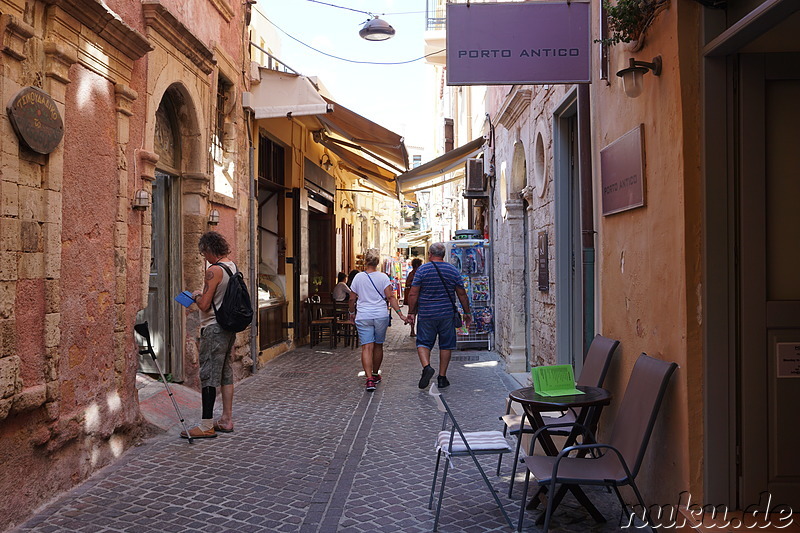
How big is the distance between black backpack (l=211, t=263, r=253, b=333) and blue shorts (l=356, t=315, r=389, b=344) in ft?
8.87

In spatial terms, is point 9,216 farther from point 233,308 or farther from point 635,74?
point 635,74

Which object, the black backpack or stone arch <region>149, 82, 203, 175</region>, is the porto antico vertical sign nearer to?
the black backpack

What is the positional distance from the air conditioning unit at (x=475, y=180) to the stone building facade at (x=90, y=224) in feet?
21.5

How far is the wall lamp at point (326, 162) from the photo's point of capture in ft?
55.7

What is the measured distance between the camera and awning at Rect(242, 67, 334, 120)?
10.1 metres

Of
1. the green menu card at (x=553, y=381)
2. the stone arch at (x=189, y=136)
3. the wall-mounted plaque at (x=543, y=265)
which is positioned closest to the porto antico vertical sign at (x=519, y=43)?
the green menu card at (x=553, y=381)

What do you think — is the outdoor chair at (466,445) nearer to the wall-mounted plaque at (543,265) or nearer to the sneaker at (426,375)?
Answer: the wall-mounted plaque at (543,265)

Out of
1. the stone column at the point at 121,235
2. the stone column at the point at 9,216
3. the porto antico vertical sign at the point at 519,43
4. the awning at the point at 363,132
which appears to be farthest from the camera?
the awning at the point at 363,132

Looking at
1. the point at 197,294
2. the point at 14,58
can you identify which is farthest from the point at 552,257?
the point at 14,58

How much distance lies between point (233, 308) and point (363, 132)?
6.86 meters

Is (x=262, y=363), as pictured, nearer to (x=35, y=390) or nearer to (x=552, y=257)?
(x=552, y=257)

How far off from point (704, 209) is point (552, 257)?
4277 mm

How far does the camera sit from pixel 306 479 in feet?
16.8

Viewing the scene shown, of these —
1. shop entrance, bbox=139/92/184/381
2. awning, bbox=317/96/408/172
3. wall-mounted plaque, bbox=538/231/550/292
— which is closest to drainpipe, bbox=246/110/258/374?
awning, bbox=317/96/408/172
